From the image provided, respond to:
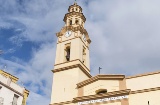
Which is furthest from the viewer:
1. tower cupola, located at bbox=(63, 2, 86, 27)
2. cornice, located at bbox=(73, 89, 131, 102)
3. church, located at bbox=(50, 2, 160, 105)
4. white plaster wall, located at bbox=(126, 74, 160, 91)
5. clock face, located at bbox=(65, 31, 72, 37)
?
tower cupola, located at bbox=(63, 2, 86, 27)

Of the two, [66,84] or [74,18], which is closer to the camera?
[66,84]

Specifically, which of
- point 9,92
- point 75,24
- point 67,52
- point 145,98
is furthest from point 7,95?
point 75,24

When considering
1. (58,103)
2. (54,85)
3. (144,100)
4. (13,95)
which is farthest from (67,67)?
(144,100)

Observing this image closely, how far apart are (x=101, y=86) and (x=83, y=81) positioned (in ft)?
6.90

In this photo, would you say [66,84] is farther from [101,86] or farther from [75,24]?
[75,24]

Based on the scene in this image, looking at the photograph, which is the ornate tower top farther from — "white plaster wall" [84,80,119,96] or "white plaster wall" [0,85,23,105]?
"white plaster wall" [0,85,23,105]

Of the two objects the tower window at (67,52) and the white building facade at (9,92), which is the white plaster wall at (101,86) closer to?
the tower window at (67,52)

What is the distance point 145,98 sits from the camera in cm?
2123

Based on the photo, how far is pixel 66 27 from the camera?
32.2 metres

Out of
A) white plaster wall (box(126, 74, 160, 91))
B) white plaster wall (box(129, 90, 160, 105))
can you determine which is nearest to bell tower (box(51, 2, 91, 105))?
white plaster wall (box(126, 74, 160, 91))

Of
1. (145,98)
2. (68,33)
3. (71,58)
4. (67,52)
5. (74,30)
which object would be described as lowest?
(145,98)

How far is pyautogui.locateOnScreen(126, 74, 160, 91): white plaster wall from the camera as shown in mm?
21625

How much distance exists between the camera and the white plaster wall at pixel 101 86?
2353cm

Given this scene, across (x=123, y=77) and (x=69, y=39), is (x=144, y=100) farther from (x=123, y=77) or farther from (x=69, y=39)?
(x=69, y=39)
